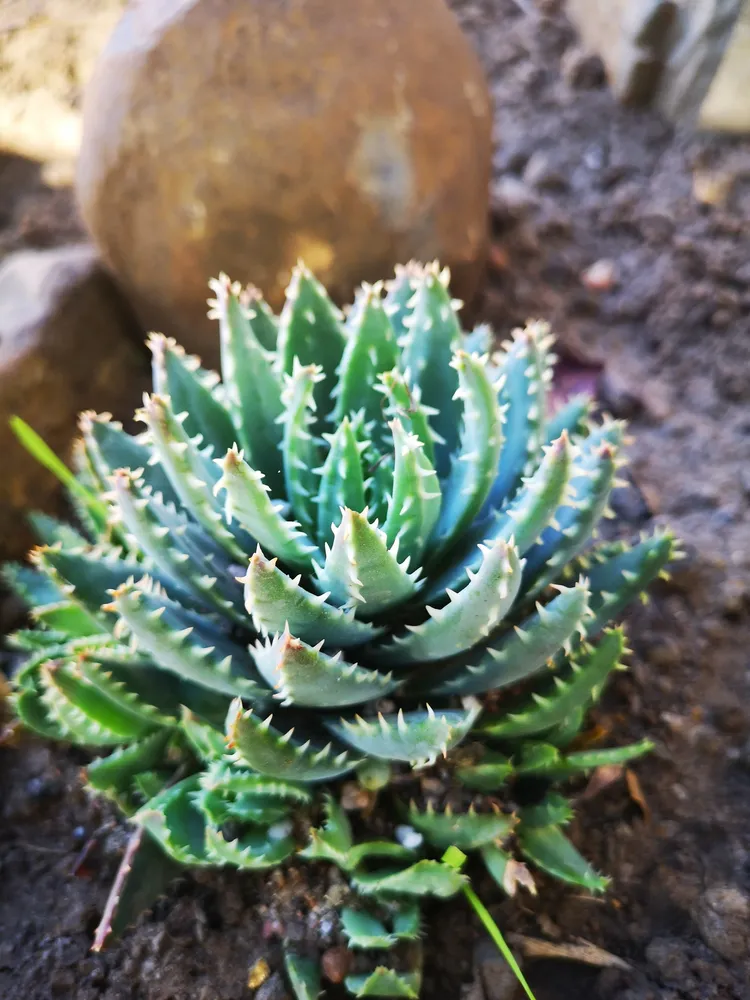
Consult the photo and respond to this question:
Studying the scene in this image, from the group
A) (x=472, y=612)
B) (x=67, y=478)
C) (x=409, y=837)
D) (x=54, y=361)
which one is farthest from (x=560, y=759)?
(x=54, y=361)

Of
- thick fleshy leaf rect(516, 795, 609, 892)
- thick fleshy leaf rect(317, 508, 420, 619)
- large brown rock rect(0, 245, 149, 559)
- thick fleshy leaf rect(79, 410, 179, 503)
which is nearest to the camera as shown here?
thick fleshy leaf rect(317, 508, 420, 619)

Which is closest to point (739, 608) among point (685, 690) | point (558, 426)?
point (685, 690)

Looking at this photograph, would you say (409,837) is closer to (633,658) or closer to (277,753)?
(277,753)

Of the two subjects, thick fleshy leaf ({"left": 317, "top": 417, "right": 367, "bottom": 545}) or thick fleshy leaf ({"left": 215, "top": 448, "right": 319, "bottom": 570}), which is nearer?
thick fleshy leaf ({"left": 215, "top": 448, "right": 319, "bottom": 570})

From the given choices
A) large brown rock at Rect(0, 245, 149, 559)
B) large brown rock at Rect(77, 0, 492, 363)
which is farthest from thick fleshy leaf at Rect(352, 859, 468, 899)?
large brown rock at Rect(77, 0, 492, 363)

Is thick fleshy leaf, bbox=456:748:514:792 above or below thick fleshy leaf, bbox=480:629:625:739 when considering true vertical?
below

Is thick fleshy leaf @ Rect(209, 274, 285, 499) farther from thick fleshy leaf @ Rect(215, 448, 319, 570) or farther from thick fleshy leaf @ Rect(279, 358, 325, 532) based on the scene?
thick fleshy leaf @ Rect(215, 448, 319, 570)

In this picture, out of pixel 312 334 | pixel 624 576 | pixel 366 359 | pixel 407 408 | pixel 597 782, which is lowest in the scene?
pixel 597 782

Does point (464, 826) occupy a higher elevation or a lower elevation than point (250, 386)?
lower
